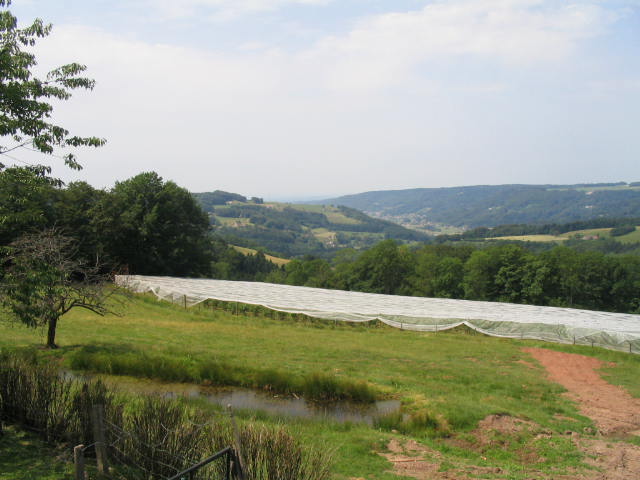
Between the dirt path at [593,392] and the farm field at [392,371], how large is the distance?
1.56ft

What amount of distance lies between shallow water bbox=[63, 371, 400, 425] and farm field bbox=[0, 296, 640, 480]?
0.64 meters

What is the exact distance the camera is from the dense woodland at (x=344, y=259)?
152 ft

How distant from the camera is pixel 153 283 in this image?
37.5 m

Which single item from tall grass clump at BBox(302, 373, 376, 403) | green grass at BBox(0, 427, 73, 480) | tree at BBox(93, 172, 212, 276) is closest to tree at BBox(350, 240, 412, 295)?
tree at BBox(93, 172, 212, 276)

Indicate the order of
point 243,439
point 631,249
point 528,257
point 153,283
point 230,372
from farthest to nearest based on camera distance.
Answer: point 631,249, point 528,257, point 153,283, point 230,372, point 243,439

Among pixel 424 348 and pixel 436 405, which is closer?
pixel 436 405

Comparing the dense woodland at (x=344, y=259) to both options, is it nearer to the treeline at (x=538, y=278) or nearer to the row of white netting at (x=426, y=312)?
the treeline at (x=538, y=278)

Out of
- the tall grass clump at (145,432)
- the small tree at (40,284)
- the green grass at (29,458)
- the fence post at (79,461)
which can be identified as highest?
the small tree at (40,284)

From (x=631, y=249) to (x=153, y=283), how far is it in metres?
139

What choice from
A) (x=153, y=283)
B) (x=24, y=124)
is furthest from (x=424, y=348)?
(x=153, y=283)

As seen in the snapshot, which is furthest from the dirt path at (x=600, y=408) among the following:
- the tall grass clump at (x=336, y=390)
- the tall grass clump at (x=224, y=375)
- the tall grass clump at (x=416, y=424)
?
the tall grass clump at (x=224, y=375)

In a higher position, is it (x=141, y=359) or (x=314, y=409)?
(x=141, y=359)

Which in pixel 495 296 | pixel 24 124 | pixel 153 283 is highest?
pixel 24 124

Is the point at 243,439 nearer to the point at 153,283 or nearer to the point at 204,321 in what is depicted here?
the point at 204,321
